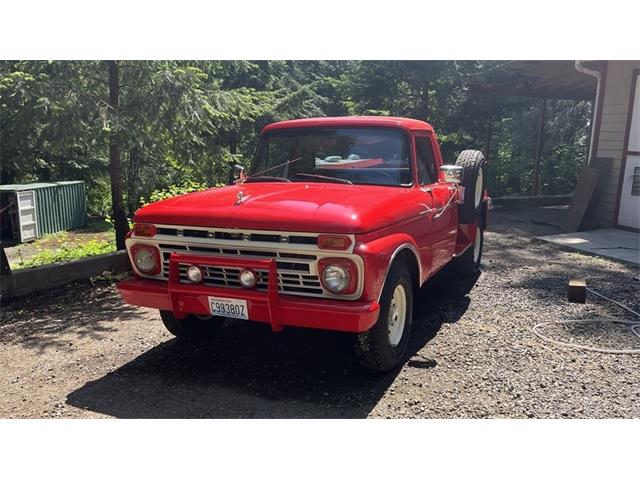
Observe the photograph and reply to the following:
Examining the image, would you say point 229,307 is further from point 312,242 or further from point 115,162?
point 115,162

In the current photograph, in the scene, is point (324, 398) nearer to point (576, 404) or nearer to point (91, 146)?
point (576, 404)

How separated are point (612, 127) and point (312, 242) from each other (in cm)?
948

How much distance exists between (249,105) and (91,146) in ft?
8.45

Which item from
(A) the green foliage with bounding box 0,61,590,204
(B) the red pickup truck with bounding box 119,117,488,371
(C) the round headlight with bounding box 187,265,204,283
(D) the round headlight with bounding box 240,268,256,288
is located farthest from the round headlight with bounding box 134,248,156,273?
(A) the green foliage with bounding box 0,61,590,204

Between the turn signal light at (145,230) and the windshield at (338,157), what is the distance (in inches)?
51.3

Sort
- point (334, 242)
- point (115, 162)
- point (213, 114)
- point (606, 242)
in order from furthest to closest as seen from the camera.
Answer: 1. point (606, 242)
2. point (115, 162)
3. point (213, 114)
4. point (334, 242)

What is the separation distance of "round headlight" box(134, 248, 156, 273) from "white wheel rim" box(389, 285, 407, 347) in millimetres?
1865

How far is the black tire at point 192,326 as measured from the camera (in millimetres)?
4578

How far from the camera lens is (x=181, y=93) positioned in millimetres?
7254

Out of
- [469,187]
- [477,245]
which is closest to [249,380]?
[469,187]

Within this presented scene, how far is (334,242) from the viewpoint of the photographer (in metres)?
3.52

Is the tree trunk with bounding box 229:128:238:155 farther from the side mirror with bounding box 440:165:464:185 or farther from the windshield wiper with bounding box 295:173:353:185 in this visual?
the side mirror with bounding box 440:165:464:185

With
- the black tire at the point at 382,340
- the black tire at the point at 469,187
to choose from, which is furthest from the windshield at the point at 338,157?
the black tire at the point at 469,187

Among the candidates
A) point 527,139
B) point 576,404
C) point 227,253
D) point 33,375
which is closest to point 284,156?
point 227,253
